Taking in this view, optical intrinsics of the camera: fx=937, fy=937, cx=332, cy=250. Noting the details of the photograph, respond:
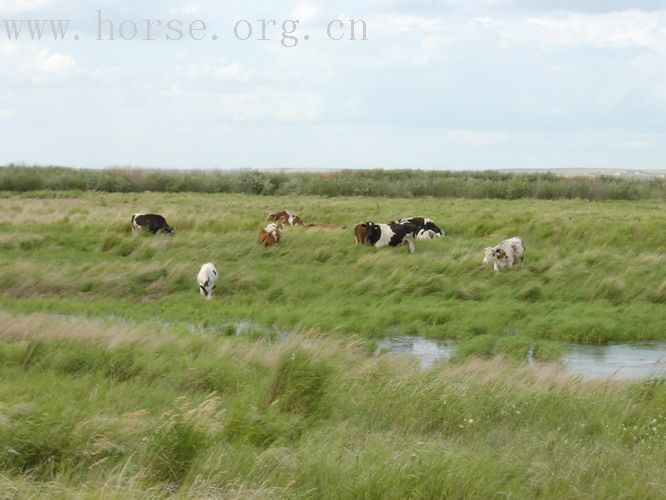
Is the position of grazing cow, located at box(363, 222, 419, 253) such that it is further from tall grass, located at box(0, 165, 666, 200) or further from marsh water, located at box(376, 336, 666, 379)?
tall grass, located at box(0, 165, 666, 200)

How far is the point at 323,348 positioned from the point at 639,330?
8.20 m

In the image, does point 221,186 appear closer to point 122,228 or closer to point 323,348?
point 122,228

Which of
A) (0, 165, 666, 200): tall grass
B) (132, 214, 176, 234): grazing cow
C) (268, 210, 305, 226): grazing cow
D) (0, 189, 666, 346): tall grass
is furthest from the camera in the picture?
(0, 165, 666, 200): tall grass

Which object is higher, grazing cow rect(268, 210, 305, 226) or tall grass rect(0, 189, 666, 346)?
grazing cow rect(268, 210, 305, 226)

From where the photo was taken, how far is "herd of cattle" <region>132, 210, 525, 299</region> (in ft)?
65.9

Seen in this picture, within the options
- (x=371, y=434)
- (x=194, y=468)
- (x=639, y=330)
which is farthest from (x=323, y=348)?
(x=639, y=330)

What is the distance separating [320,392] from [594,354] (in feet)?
26.2

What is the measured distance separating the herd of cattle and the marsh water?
5402mm

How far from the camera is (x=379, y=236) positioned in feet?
80.5

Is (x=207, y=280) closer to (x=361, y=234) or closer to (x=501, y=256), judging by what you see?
(x=361, y=234)

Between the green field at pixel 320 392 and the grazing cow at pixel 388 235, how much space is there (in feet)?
10.9

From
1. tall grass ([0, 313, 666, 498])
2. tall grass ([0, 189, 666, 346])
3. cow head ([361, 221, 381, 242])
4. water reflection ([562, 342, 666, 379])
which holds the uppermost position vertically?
cow head ([361, 221, 381, 242])

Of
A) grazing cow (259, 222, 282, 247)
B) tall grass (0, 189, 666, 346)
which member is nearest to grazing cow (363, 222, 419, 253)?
tall grass (0, 189, 666, 346)

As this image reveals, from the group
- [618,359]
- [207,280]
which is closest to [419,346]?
[618,359]
